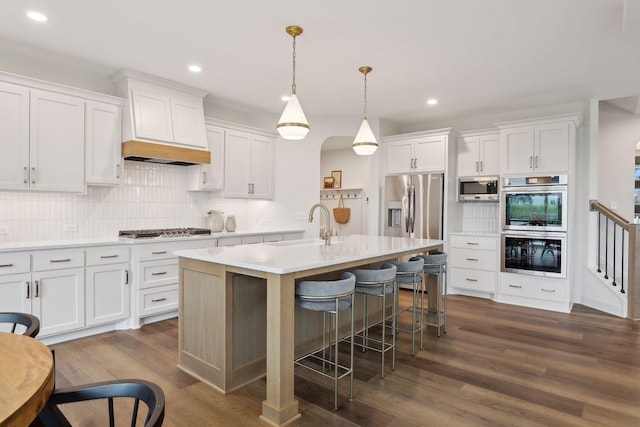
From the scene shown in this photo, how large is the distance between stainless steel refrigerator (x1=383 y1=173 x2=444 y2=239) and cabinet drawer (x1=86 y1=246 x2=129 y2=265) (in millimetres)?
3620

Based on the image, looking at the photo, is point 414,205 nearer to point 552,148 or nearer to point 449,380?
point 552,148

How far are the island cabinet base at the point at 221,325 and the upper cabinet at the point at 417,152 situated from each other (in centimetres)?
365

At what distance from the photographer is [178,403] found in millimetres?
2375

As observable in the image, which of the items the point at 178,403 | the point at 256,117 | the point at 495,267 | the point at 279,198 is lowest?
the point at 178,403

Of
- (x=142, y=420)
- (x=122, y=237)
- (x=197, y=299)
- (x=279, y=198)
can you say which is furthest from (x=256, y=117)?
(x=142, y=420)

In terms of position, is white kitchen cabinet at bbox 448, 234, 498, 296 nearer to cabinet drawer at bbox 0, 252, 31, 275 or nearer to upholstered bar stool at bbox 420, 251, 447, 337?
upholstered bar stool at bbox 420, 251, 447, 337

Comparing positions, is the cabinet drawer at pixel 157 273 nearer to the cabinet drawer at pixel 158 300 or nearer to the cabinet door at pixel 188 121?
the cabinet drawer at pixel 158 300

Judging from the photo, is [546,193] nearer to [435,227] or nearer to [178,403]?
[435,227]

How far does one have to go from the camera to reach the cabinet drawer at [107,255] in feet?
Result: 11.5

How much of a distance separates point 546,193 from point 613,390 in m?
2.68

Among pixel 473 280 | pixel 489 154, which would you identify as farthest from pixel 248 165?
pixel 473 280

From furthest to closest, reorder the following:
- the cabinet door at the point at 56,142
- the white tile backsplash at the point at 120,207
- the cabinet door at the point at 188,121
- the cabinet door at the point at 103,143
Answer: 1. the cabinet door at the point at 188,121
2. the cabinet door at the point at 103,143
3. the white tile backsplash at the point at 120,207
4. the cabinet door at the point at 56,142

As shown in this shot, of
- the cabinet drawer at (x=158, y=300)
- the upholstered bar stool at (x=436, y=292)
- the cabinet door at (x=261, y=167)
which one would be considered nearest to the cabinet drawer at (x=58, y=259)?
the cabinet drawer at (x=158, y=300)

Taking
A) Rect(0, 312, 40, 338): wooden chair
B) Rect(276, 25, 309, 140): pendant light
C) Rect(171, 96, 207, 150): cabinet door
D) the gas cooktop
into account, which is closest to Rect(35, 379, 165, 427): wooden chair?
Rect(0, 312, 40, 338): wooden chair
